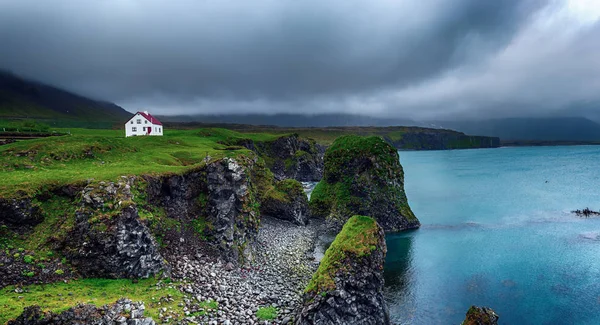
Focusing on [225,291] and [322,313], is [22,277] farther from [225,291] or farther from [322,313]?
[322,313]

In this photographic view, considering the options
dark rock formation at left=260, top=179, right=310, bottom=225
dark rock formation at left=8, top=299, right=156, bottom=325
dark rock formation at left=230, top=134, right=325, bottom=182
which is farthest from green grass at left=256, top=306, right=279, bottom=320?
dark rock formation at left=230, top=134, right=325, bottom=182

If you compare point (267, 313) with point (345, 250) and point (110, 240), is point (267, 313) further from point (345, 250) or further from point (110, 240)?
point (110, 240)

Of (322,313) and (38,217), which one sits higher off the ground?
(38,217)

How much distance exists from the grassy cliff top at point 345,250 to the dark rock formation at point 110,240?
14.1 metres

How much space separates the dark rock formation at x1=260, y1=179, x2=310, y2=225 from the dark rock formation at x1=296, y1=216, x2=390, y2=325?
97.9ft

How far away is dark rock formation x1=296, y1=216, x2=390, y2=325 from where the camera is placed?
74.0ft

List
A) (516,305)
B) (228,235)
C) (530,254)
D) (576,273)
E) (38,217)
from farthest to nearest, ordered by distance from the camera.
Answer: (530,254)
(576,273)
(228,235)
(516,305)
(38,217)

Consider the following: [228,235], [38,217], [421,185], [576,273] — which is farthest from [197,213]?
[421,185]

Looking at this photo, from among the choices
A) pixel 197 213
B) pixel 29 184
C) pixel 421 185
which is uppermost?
pixel 29 184

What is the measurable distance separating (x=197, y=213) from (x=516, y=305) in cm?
3577

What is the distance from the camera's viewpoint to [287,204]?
56.0m

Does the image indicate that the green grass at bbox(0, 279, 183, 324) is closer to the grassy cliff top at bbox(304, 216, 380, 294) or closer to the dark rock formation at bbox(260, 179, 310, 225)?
the grassy cliff top at bbox(304, 216, 380, 294)

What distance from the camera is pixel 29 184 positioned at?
26.5m

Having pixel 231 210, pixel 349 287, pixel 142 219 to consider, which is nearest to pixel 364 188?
pixel 231 210
